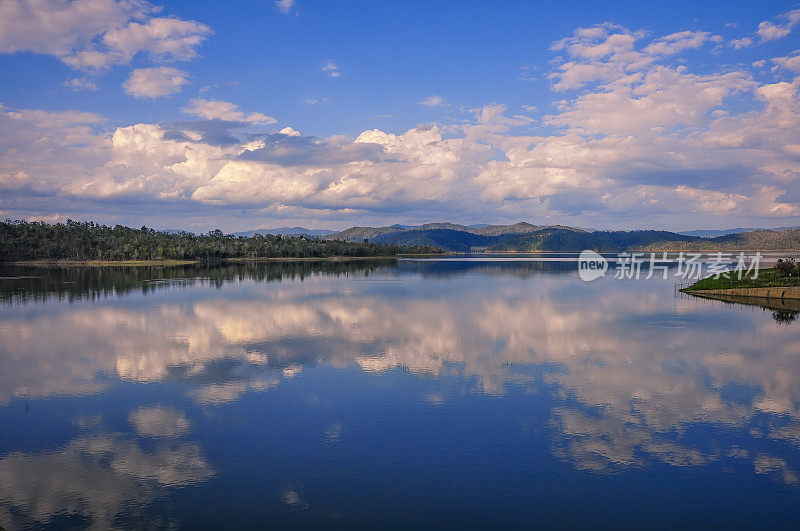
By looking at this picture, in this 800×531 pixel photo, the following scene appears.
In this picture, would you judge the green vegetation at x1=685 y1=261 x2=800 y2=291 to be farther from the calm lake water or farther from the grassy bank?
the calm lake water

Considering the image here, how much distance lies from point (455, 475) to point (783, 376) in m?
27.3

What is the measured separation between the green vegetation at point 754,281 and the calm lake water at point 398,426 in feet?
106

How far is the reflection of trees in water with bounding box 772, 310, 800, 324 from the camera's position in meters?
56.7

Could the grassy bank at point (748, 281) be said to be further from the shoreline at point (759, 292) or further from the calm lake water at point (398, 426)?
the calm lake water at point (398, 426)

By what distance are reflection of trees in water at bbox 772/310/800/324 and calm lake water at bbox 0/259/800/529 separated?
6772 millimetres

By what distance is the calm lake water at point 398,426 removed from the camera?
16781mm

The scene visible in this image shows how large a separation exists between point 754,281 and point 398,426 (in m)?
81.7

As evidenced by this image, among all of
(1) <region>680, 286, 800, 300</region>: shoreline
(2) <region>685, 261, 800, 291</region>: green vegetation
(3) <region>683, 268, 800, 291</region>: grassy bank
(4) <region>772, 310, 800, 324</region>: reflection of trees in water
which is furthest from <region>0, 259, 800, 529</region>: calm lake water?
(2) <region>685, 261, 800, 291</region>: green vegetation

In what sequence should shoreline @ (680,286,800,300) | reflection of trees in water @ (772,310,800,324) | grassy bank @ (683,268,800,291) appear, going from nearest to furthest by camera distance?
reflection of trees in water @ (772,310,800,324)
shoreline @ (680,286,800,300)
grassy bank @ (683,268,800,291)

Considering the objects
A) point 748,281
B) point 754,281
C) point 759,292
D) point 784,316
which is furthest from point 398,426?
point 748,281

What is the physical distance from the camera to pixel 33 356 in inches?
1517

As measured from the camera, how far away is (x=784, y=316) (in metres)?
59.8

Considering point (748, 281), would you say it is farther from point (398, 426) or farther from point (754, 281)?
point (398, 426)

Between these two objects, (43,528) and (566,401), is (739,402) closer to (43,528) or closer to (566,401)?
(566,401)
